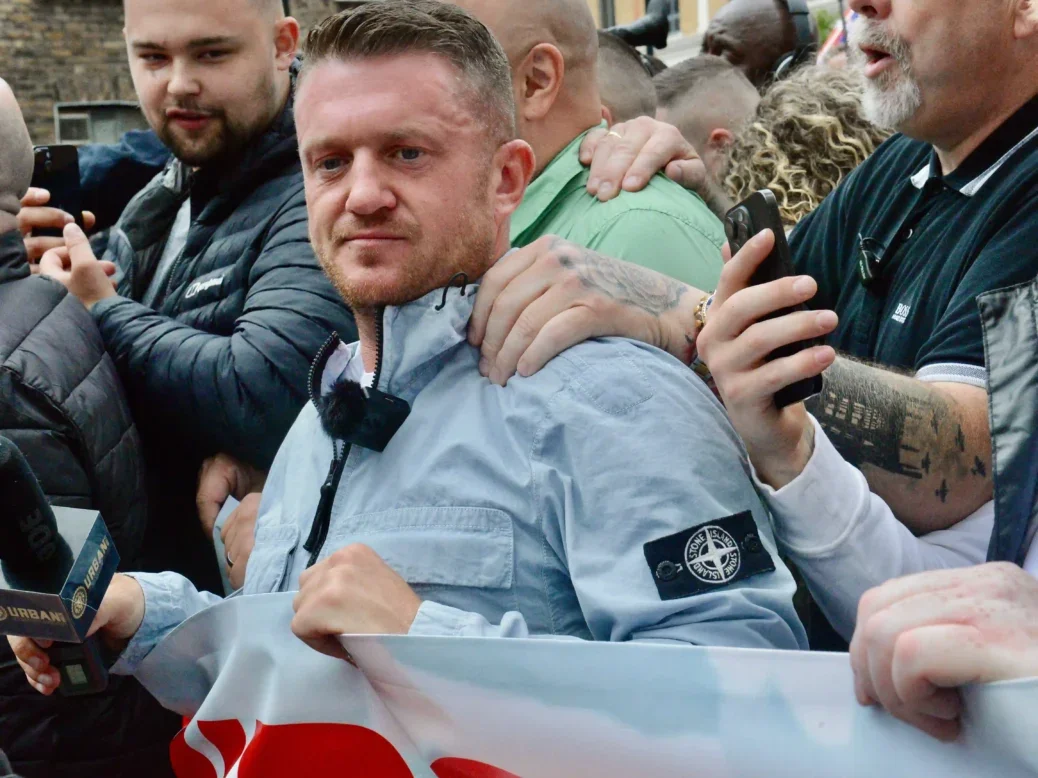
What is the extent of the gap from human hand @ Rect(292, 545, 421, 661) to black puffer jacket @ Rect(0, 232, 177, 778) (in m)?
0.91

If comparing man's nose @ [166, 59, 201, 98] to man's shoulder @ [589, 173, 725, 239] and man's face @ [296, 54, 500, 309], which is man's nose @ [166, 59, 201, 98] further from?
man's face @ [296, 54, 500, 309]

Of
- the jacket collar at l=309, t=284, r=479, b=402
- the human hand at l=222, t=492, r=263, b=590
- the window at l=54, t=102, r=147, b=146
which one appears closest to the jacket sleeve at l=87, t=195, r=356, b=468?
the human hand at l=222, t=492, r=263, b=590

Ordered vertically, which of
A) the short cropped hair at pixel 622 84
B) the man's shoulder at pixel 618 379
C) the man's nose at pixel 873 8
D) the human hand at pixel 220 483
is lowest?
the human hand at pixel 220 483

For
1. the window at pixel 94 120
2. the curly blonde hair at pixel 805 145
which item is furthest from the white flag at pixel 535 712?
the window at pixel 94 120

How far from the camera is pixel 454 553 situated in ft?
5.41

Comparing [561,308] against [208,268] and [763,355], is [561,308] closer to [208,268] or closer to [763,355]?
[763,355]

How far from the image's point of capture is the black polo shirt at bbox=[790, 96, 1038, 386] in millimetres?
1841

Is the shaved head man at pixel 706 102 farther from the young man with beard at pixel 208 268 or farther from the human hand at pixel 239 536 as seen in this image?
the human hand at pixel 239 536

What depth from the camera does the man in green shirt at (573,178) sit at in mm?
2441

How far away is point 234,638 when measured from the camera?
5.94 ft

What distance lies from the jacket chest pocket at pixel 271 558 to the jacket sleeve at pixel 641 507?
0.38 metres

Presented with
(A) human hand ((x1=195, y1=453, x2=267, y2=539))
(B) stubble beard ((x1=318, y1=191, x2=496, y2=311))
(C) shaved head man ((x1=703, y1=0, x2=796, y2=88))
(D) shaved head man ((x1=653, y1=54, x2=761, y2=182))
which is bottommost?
(A) human hand ((x1=195, y1=453, x2=267, y2=539))

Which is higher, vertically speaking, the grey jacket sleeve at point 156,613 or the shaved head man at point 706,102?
the shaved head man at point 706,102

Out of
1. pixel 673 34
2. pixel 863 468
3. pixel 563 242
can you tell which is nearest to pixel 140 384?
pixel 563 242
